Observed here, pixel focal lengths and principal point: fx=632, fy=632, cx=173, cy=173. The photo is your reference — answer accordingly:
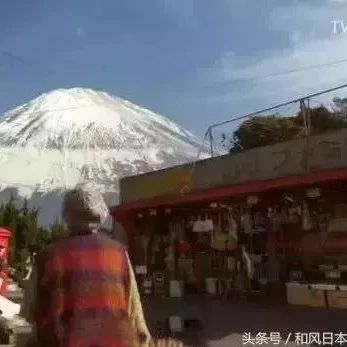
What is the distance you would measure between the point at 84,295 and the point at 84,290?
0.9 inches

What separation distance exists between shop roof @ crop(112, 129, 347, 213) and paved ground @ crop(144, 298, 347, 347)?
2202mm

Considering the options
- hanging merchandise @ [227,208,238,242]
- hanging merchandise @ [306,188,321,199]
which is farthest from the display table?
hanging merchandise @ [227,208,238,242]

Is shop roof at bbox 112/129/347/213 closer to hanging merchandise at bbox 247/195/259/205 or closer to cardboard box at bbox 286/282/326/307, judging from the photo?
hanging merchandise at bbox 247/195/259/205

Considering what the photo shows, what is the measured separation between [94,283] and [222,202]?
10.7 metres

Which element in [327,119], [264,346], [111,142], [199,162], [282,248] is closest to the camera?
[264,346]

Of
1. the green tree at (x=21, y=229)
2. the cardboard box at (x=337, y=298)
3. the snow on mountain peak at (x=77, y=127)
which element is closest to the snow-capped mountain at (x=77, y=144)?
the snow on mountain peak at (x=77, y=127)

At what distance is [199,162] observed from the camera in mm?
14648

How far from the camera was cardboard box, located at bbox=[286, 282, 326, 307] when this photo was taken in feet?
35.5

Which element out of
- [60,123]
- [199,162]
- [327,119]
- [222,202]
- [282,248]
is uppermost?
[60,123]

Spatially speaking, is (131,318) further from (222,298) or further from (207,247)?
(207,247)

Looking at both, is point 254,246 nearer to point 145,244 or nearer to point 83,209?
point 145,244

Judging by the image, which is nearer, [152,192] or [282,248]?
[282,248]

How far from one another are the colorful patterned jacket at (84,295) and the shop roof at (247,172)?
776 cm

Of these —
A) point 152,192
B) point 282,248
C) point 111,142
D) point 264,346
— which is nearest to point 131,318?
point 264,346
